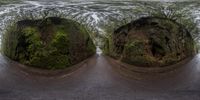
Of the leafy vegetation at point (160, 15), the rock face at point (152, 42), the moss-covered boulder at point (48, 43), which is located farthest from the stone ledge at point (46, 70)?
the rock face at point (152, 42)

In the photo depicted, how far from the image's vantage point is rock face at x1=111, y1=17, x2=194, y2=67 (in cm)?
2297

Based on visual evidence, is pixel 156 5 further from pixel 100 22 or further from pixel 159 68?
pixel 159 68

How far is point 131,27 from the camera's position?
2338cm

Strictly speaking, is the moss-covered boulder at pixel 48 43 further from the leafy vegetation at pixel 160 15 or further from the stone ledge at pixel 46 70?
the leafy vegetation at pixel 160 15

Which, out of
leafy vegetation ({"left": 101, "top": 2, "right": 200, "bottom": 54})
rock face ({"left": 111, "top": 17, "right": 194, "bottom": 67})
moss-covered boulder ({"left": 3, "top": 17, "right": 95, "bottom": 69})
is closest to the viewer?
moss-covered boulder ({"left": 3, "top": 17, "right": 95, "bottom": 69})

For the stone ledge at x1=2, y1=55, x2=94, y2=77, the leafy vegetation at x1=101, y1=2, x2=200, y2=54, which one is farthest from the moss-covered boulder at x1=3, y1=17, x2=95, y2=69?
the leafy vegetation at x1=101, y1=2, x2=200, y2=54

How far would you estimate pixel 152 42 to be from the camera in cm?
2292

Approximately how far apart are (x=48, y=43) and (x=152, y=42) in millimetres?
4740

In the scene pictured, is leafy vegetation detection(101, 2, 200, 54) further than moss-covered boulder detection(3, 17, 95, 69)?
Yes

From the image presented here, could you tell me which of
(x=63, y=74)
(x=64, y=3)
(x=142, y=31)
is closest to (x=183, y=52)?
(x=142, y=31)

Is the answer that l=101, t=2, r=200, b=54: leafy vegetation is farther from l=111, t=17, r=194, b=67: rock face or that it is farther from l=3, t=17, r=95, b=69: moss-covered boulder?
l=3, t=17, r=95, b=69: moss-covered boulder

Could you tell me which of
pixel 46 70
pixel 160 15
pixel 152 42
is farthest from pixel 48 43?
pixel 160 15

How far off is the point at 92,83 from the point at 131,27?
3600mm

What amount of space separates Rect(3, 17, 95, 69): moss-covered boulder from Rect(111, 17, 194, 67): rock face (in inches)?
80.7
